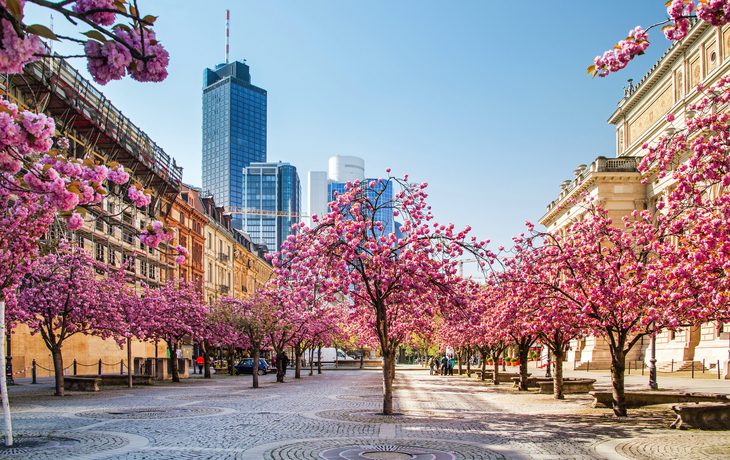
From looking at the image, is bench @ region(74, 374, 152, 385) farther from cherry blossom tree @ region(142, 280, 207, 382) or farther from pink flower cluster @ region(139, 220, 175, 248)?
pink flower cluster @ region(139, 220, 175, 248)

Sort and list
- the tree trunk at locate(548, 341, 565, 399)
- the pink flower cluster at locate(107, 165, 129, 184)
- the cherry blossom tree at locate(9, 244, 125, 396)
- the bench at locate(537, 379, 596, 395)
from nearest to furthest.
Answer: the pink flower cluster at locate(107, 165, 129, 184) < the tree trunk at locate(548, 341, 565, 399) < the cherry blossom tree at locate(9, 244, 125, 396) < the bench at locate(537, 379, 596, 395)

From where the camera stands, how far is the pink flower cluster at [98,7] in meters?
4.76

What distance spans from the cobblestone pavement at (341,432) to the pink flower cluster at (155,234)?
461cm

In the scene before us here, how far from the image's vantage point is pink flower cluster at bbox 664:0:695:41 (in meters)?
6.43

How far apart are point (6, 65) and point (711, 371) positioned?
4095 centimetres

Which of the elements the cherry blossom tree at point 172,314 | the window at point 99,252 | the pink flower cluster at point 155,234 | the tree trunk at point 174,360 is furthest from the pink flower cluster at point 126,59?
the window at point 99,252

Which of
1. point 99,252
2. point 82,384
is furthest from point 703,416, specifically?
point 99,252

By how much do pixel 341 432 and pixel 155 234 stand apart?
8.10 meters

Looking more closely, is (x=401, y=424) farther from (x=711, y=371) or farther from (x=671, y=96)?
(x=671, y=96)

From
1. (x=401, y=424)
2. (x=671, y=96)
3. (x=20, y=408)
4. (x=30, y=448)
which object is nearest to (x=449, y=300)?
(x=401, y=424)

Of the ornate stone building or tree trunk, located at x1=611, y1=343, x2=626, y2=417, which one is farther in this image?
the ornate stone building

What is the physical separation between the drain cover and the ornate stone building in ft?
97.3

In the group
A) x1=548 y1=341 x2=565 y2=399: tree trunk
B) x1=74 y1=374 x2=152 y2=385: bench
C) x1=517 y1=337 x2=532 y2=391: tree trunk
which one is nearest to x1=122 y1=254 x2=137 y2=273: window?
x1=74 y1=374 x2=152 y2=385: bench

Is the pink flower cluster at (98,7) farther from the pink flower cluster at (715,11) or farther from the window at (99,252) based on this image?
the window at (99,252)
